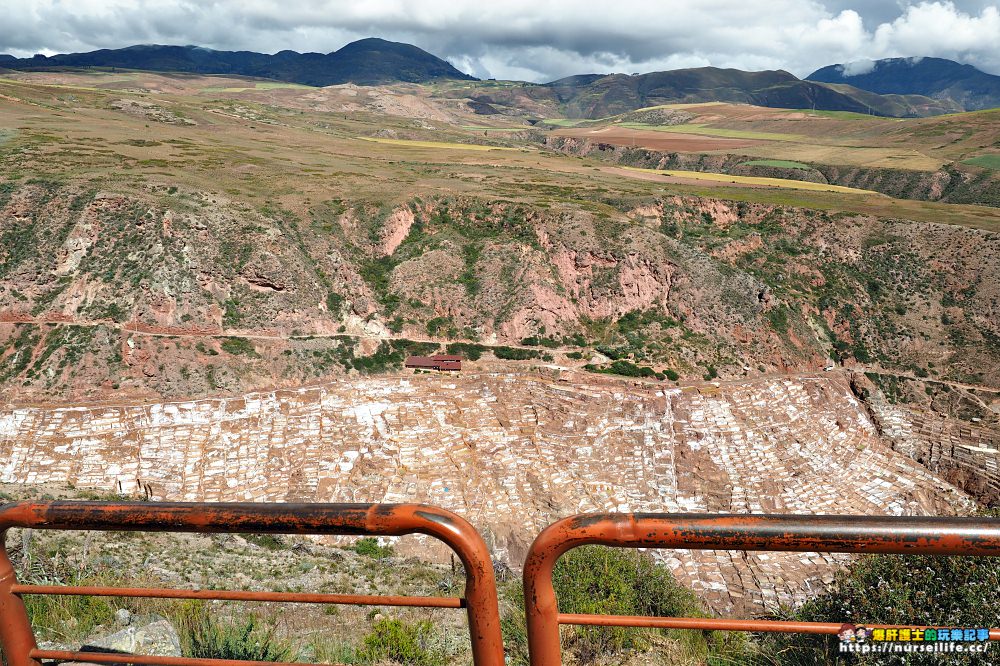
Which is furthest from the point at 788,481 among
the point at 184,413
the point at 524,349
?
the point at 184,413

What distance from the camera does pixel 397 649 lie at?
8.41 metres

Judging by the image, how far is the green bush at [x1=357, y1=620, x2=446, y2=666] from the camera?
7.98 m

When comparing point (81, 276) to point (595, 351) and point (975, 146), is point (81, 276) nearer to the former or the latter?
point (595, 351)

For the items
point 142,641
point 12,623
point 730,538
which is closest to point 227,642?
point 142,641

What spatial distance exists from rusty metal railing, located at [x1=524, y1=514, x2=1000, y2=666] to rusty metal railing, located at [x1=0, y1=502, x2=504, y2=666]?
283mm

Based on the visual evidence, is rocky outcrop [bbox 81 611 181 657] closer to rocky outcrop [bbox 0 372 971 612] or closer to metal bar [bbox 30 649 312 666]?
metal bar [bbox 30 649 312 666]

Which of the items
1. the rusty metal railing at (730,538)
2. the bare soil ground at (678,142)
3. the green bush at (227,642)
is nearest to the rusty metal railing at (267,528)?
the rusty metal railing at (730,538)

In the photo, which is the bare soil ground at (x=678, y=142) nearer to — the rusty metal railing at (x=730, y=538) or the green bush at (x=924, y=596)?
the green bush at (x=924, y=596)

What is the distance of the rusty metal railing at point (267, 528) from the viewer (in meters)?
3.21

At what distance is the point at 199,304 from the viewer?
43875 millimetres

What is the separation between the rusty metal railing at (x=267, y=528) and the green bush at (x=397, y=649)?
15.2 ft

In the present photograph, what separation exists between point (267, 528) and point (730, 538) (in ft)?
8.47

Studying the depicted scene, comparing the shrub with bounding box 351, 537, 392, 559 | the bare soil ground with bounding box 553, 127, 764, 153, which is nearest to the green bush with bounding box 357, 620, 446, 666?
the shrub with bounding box 351, 537, 392, 559

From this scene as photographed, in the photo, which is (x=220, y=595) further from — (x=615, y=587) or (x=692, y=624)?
(x=615, y=587)
